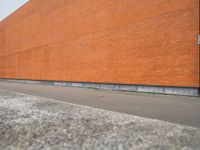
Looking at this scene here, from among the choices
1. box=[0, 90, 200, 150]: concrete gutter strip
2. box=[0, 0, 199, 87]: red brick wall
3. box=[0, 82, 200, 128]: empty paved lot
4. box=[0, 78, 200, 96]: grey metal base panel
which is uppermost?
box=[0, 0, 199, 87]: red brick wall

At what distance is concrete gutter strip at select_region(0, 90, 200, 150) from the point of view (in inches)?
90.3

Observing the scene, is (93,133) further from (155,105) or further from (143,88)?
(143,88)

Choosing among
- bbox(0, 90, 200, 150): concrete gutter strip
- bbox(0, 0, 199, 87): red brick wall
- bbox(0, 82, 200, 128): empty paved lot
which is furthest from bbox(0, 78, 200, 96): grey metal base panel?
bbox(0, 90, 200, 150): concrete gutter strip

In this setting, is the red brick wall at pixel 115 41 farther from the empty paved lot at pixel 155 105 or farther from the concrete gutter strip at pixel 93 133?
the concrete gutter strip at pixel 93 133

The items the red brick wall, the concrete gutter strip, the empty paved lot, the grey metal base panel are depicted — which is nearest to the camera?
the concrete gutter strip

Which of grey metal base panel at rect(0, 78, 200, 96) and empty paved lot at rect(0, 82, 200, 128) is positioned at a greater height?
grey metal base panel at rect(0, 78, 200, 96)

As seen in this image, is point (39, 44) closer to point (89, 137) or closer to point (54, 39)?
point (54, 39)

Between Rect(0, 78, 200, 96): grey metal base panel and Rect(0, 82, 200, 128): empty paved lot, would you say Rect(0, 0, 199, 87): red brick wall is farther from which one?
Rect(0, 82, 200, 128): empty paved lot

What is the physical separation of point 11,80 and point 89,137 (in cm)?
2236

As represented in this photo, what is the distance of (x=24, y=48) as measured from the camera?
1903 centimetres

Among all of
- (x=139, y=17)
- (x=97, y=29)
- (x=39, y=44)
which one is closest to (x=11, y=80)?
(x=39, y=44)

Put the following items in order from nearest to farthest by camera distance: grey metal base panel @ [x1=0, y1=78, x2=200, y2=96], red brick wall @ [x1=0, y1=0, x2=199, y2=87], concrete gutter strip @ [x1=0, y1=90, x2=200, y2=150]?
1. concrete gutter strip @ [x1=0, y1=90, x2=200, y2=150]
2. grey metal base panel @ [x1=0, y1=78, x2=200, y2=96]
3. red brick wall @ [x1=0, y1=0, x2=199, y2=87]

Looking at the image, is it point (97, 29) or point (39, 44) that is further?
point (39, 44)

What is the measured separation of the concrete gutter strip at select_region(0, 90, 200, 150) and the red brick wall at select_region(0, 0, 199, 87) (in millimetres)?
4855
